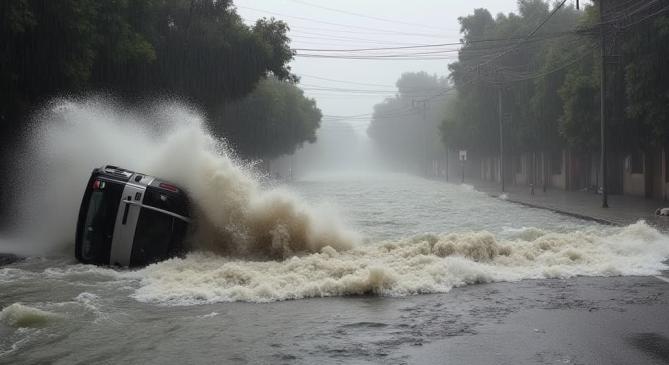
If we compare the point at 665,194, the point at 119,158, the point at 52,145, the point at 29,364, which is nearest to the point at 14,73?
the point at 52,145

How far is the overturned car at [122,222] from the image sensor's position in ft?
39.4

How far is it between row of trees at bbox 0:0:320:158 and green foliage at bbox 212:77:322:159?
0.17m

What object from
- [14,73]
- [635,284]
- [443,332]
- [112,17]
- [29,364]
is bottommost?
[29,364]

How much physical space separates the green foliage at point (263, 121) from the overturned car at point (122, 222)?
28.2 metres

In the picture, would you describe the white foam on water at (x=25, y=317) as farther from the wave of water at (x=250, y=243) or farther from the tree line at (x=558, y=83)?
the tree line at (x=558, y=83)

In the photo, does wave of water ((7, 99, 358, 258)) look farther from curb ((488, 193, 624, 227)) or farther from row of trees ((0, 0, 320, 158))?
curb ((488, 193, 624, 227))

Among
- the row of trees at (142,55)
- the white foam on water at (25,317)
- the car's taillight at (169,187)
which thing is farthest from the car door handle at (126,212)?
the row of trees at (142,55)

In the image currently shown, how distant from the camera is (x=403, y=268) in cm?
1130

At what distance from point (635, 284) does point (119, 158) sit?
11.4 metres

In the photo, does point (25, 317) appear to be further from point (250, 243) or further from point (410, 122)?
point (410, 122)

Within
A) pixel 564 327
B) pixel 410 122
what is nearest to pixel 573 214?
pixel 564 327

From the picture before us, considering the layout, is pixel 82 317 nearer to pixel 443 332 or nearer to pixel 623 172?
pixel 443 332

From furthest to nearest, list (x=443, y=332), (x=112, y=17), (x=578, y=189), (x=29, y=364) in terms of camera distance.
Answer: (x=578, y=189)
(x=112, y=17)
(x=443, y=332)
(x=29, y=364)

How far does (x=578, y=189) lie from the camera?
46094 mm
